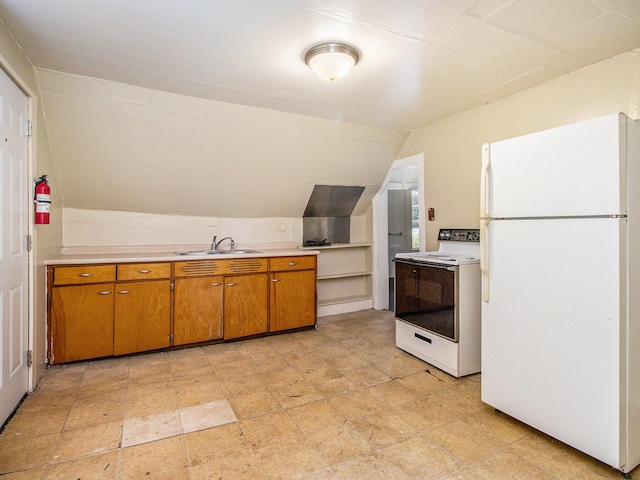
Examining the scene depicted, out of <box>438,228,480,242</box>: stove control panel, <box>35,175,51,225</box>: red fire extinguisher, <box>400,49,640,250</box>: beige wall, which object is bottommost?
<box>438,228,480,242</box>: stove control panel

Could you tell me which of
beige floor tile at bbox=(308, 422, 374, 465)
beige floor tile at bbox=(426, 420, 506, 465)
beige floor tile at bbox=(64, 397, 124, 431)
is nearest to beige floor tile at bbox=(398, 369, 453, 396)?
beige floor tile at bbox=(426, 420, 506, 465)

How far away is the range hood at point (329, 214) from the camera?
439 cm

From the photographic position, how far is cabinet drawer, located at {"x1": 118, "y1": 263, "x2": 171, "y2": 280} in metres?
3.02

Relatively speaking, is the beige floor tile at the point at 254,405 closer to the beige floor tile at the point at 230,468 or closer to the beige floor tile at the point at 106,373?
the beige floor tile at the point at 230,468

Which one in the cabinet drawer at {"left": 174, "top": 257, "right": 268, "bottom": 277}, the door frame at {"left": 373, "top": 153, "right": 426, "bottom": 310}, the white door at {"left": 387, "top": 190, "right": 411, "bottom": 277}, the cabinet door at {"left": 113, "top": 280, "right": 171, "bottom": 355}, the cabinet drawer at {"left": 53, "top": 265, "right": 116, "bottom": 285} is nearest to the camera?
the cabinet drawer at {"left": 53, "top": 265, "right": 116, "bottom": 285}

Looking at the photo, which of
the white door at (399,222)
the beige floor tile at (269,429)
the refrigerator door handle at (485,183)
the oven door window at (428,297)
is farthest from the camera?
the white door at (399,222)

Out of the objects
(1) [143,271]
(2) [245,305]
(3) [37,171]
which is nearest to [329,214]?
(2) [245,305]

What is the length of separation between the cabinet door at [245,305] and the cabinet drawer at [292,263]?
0.15 m

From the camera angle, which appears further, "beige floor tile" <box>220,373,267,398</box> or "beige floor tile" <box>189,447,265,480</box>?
"beige floor tile" <box>220,373,267,398</box>

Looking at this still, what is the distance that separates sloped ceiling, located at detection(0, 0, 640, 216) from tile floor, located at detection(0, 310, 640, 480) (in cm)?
182

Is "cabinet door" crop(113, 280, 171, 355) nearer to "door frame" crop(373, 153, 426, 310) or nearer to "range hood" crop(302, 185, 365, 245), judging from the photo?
"range hood" crop(302, 185, 365, 245)

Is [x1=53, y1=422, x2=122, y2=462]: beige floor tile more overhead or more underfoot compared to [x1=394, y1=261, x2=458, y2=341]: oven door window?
more underfoot

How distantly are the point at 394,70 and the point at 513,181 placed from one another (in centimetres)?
115

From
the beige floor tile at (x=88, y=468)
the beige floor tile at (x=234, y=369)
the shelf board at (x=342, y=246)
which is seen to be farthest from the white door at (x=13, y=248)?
the shelf board at (x=342, y=246)
